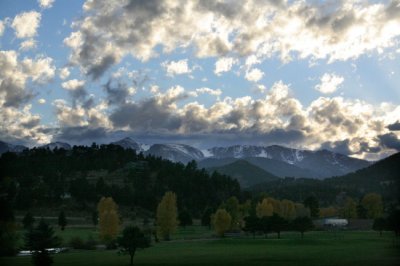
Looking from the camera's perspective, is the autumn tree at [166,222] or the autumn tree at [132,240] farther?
the autumn tree at [166,222]

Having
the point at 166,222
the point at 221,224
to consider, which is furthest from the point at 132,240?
the point at 221,224

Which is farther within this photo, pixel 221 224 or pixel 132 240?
pixel 221 224

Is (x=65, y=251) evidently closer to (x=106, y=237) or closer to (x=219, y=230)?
(x=106, y=237)

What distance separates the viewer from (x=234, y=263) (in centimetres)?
7619

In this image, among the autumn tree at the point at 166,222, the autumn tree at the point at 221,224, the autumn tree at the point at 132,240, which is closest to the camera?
the autumn tree at the point at 132,240

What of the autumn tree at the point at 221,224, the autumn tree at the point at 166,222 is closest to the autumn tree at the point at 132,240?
the autumn tree at the point at 166,222

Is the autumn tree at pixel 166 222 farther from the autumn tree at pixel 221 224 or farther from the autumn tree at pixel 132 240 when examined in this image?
the autumn tree at pixel 132 240

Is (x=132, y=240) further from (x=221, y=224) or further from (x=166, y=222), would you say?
(x=221, y=224)

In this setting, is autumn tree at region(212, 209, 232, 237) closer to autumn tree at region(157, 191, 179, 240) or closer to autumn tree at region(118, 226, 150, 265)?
autumn tree at region(157, 191, 179, 240)

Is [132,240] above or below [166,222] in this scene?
below

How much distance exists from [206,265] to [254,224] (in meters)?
84.2

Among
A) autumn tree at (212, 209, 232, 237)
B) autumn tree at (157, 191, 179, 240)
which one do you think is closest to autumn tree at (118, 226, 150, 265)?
autumn tree at (157, 191, 179, 240)

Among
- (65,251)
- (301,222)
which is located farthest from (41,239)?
(301,222)

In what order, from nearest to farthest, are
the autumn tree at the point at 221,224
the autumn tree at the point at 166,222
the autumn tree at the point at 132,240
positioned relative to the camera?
the autumn tree at the point at 132,240 < the autumn tree at the point at 166,222 < the autumn tree at the point at 221,224
